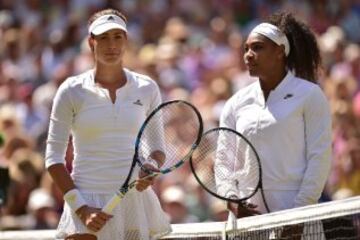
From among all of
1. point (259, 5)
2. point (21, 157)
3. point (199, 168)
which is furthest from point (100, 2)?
point (199, 168)

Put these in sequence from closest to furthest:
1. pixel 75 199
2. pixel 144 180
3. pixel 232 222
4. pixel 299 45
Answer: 1. pixel 144 180
2. pixel 75 199
3. pixel 232 222
4. pixel 299 45

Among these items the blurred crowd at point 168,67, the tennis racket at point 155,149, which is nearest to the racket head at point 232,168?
the tennis racket at point 155,149

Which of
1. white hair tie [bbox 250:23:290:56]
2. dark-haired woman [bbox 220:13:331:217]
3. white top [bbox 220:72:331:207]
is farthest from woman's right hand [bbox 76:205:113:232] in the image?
white hair tie [bbox 250:23:290:56]

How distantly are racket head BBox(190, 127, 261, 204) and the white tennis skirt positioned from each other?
322 mm

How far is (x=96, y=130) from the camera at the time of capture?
27.6ft

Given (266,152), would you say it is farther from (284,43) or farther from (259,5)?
(259,5)

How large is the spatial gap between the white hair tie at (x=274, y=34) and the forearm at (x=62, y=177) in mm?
1456

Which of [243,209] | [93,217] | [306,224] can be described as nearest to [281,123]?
[243,209]

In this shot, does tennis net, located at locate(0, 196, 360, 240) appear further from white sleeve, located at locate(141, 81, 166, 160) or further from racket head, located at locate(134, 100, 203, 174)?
white sleeve, located at locate(141, 81, 166, 160)

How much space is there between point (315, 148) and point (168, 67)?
806cm

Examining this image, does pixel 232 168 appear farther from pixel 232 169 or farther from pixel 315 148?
pixel 315 148

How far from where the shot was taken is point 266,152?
866 centimetres

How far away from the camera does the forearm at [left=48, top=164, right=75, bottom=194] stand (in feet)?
27.4

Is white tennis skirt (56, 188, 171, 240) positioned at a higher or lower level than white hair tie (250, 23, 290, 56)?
lower
